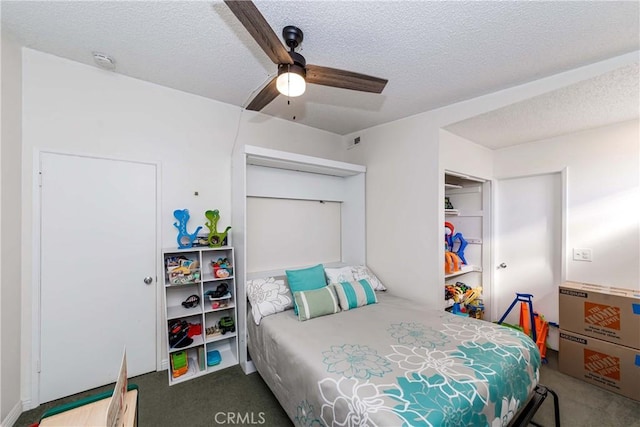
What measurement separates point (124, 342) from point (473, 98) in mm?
4000

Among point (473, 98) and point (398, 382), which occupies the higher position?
point (473, 98)

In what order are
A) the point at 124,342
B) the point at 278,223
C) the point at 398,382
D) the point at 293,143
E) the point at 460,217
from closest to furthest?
1. the point at 398,382
2. the point at 124,342
3. the point at 278,223
4. the point at 293,143
5. the point at 460,217

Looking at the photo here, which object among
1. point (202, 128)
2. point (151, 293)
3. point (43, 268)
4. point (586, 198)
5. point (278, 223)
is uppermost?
point (202, 128)

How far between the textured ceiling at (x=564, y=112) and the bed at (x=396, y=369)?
191 cm

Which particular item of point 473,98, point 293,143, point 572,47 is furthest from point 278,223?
point 572,47

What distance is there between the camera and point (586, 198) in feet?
8.66

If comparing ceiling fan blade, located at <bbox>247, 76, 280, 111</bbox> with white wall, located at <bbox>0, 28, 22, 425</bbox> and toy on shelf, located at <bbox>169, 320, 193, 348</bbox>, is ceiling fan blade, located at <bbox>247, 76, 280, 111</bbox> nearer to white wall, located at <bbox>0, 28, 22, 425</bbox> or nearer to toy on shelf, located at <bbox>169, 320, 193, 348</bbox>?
white wall, located at <bbox>0, 28, 22, 425</bbox>

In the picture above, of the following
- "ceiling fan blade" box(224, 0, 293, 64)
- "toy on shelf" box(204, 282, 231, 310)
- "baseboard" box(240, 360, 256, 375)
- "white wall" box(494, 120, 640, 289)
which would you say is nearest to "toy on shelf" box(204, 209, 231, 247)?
"toy on shelf" box(204, 282, 231, 310)

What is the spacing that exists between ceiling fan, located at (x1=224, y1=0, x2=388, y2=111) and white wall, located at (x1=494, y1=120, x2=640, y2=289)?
253cm

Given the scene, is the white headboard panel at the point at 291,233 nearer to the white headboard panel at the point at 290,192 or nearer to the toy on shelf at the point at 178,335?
the white headboard panel at the point at 290,192

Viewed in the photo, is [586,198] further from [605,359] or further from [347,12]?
[347,12]

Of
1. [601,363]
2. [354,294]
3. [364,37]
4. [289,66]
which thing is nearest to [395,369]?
[354,294]

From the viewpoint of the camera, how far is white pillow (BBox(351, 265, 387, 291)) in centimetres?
294

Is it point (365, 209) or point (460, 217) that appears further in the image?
point (460, 217)
